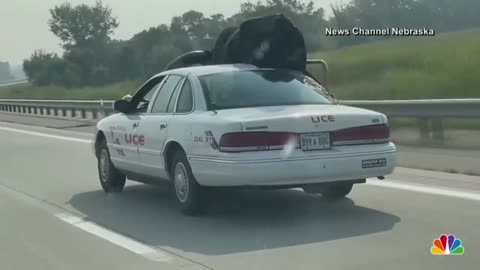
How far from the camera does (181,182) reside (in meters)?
8.66

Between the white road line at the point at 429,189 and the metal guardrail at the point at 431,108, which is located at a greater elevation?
the metal guardrail at the point at 431,108

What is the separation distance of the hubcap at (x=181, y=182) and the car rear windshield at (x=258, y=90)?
734 millimetres

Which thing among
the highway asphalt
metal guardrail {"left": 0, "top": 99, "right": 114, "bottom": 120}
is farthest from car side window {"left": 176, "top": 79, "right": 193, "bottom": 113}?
metal guardrail {"left": 0, "top": 99, "right": 114, "bottom": 120}

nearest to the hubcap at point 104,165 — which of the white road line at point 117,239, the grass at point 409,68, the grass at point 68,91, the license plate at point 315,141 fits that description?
the white road line at point 117,239

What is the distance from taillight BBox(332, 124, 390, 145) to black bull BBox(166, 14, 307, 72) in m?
2.18

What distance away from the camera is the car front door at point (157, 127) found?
909 centimetres

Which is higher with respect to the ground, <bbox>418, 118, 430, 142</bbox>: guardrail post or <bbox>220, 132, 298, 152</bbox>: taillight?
<bbox>220, 132, 298, 152</bbox>: taillight

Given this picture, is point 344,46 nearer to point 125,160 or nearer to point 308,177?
point 125,160

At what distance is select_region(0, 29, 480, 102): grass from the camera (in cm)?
2206

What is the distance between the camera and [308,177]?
25.3 ft

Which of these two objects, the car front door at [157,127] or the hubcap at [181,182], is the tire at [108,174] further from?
the hubcap at [181,182]

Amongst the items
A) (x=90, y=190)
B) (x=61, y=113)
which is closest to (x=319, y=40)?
(x=90, y=190)

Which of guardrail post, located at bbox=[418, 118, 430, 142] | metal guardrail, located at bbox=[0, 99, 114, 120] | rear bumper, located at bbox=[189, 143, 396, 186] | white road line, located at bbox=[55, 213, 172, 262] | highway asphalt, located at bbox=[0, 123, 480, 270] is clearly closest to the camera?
highway asphalt, located at bbox=[0, 123, 480, 270]

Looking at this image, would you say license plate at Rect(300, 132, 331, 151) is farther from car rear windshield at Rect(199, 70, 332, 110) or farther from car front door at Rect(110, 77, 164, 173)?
car front door at Rect(110, 77, 164, 173)
